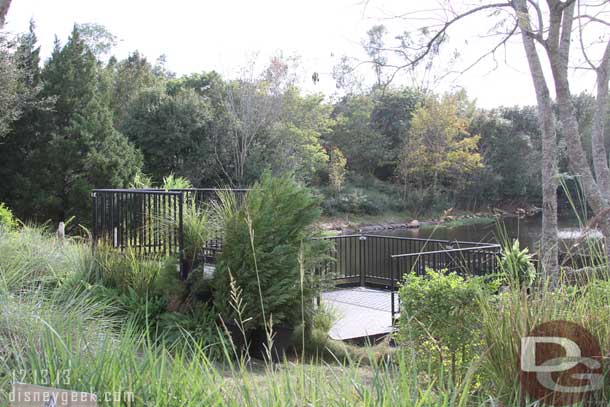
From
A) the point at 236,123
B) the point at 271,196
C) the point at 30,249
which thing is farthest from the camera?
the point at 236,123

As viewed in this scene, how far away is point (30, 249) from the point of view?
653cm

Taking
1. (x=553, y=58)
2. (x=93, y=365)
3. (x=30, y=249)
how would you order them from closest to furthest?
(x=93, y=365)
(x=553, y=58)
(x=30, y=249)

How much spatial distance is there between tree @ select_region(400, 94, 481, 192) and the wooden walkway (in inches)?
957

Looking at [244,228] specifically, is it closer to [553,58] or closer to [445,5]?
[445,5]

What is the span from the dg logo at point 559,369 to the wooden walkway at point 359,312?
11.8 ft

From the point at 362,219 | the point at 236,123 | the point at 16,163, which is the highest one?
the point at 236,123

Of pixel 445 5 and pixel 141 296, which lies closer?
pixel 445 5

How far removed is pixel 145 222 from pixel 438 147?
91.4 ft

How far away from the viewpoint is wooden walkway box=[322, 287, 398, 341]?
7025 mm

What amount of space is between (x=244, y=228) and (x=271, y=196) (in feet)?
1.51

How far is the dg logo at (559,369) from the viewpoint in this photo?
2.25 m

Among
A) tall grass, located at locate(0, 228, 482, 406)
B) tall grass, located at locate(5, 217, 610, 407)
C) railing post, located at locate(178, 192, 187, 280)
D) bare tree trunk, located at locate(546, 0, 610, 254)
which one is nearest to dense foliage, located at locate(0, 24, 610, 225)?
railing post, located at locate(178, 192, 187, 280)

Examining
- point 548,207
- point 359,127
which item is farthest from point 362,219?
point 548,207

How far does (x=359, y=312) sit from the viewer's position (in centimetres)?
820
